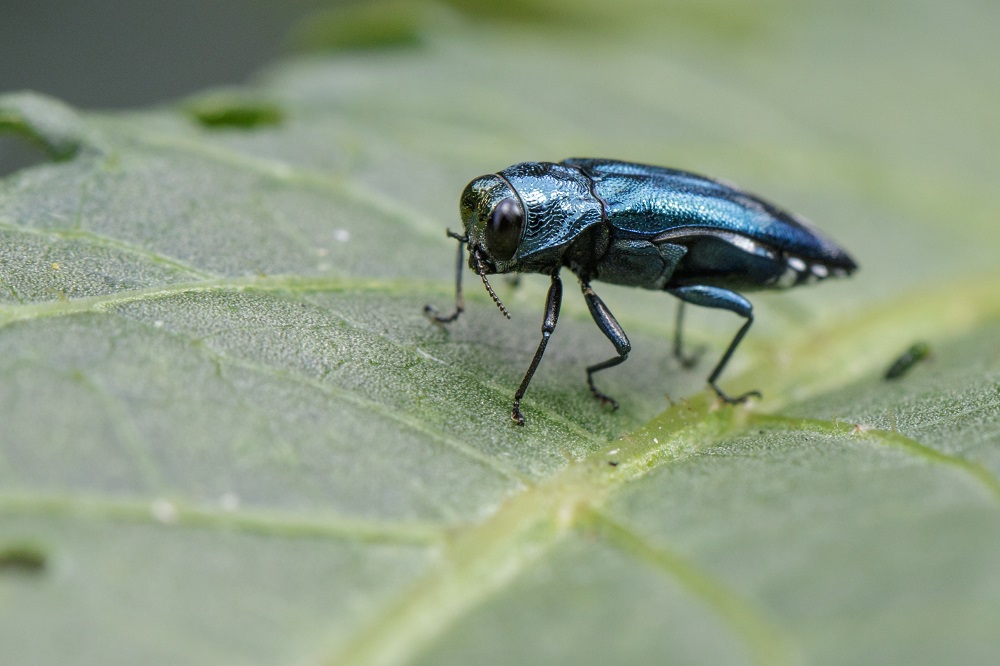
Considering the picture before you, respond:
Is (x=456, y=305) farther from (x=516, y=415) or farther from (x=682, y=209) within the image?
(x=682, y=209)

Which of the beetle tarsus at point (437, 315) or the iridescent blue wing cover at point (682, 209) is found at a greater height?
the iridescent blue wing cover at point (682, 209)

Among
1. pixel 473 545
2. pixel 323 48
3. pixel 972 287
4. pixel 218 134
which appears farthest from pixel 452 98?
pixel 473 545

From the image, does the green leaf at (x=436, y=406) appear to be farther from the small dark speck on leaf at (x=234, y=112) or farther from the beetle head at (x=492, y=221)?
the beetle head at (x=492, y=221)

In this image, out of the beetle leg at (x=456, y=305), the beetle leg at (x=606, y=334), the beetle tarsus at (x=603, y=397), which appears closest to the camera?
the beetle tarsus at (x=603, y=397)

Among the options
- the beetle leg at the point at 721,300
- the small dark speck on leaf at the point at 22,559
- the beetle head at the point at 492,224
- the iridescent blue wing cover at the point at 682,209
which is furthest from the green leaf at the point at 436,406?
the iridescent blue wing cover at the point at 682,209

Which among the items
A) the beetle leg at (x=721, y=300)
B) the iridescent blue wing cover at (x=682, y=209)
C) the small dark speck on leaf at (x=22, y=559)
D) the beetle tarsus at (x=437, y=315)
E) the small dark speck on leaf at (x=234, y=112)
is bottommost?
the small dark speck on leaf at (x=22, y=559)

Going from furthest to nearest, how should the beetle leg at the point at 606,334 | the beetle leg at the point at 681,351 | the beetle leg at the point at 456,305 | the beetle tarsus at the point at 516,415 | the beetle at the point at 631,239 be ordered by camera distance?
the beetle leg at the point at 681,351, the beetle leg at the point at 456,305, the beetle at the point at 631,239, the beetle leg at the point at 606,334, the beetle tarsus at the point at 516,415

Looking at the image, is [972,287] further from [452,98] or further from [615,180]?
[452,98]

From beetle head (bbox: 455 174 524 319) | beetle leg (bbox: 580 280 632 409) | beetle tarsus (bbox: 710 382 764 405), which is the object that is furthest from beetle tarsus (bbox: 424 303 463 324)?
beetle tarsus (bbox: 710 382 764 405)

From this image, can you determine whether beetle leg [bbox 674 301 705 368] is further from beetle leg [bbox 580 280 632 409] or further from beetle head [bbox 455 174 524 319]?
beetle head [bbox 455 174 524 319]
